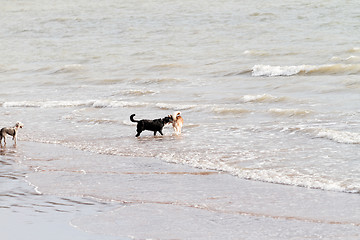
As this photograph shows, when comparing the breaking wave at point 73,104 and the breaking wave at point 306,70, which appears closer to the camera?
the breaking wave at point 73,104

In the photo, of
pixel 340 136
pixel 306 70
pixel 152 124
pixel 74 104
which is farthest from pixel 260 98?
pixel 340 136

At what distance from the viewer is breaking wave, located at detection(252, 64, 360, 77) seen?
22.1 metres

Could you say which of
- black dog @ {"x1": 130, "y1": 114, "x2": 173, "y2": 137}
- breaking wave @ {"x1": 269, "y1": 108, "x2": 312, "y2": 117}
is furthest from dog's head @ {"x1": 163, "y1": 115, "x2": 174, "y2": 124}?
breaking wave @ {"x1": 269, "y1": 108, "x2": 312, "y2": 117}

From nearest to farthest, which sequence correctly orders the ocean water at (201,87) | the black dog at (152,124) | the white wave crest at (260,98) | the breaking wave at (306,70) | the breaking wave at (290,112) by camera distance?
the ocean water at (201,87) → the black dog at (152,124) → the breaking wave at (290,112) → the white wave crest at (260,98) → the breaking wave at (306,70)

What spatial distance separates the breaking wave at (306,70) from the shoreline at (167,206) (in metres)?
12.7

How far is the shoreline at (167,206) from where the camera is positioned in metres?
7.09

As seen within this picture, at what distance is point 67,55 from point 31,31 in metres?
10.8

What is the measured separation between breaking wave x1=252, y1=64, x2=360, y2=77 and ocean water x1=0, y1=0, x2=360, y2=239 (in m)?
0.06

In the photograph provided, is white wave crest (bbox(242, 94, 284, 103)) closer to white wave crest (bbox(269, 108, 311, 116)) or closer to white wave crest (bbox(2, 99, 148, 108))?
white wave crest (bbox(269, 108, 311, 116))

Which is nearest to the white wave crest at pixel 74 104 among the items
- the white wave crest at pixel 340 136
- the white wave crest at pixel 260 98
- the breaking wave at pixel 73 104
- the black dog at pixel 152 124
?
the breaking wave at pixel 73 104

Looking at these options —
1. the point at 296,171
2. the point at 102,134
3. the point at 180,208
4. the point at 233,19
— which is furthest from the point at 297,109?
the point at 233,19

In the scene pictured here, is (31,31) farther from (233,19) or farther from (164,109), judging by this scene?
(164,109)

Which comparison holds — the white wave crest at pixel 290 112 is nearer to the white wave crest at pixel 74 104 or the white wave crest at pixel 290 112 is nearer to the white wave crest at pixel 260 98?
the white wave crest at pixel 260 98

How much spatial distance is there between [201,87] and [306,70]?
3.91 meters
